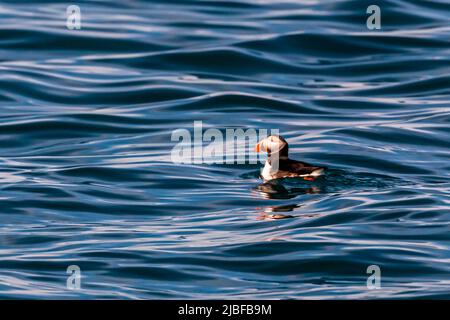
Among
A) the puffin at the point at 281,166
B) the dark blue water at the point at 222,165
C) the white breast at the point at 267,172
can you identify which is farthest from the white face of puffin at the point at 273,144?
the dark blue water at the point at 222,165

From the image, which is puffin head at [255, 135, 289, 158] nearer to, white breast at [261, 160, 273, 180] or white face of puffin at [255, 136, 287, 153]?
white face of puffin at [255, 136, 287, 153]

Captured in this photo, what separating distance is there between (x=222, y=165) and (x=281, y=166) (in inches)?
66.8

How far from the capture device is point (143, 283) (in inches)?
504

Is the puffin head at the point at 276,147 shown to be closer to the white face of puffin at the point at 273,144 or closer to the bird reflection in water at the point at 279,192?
the white face of puffin at the point at 273,144

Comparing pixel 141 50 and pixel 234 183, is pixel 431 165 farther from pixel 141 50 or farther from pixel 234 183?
pixel 141 50

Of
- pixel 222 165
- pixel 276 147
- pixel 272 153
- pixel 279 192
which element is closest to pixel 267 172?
pixel 272 153

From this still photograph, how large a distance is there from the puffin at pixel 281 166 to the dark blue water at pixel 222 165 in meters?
0.15

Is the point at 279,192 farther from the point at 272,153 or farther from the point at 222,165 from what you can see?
the point at 222,165

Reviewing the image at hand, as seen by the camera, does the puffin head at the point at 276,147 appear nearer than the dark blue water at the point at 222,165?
No

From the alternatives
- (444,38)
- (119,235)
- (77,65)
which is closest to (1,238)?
(119,235)

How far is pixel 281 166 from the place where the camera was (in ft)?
56.1

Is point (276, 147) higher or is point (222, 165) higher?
point (276, 147)

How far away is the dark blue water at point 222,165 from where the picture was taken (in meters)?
13.4

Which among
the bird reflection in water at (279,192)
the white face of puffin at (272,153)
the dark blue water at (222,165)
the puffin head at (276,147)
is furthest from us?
the puffin head at (276,147)
